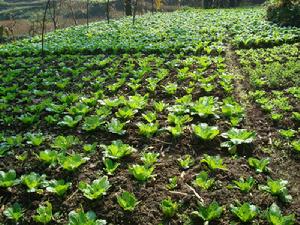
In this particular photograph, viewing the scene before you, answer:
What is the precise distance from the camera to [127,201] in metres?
3.49

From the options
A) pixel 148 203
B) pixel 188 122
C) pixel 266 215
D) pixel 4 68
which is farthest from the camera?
pixel 4 68

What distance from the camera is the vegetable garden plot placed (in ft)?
11.3

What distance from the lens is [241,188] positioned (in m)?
3.63

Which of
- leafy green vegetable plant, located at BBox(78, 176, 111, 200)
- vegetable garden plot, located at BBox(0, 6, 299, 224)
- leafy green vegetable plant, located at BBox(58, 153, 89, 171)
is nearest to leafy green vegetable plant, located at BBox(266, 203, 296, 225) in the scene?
vegetable garden plot, located at BBox(0, 6, 299, 224)

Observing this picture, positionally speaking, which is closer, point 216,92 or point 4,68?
point 216,92

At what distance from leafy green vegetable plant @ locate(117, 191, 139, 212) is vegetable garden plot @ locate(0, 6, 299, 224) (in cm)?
1

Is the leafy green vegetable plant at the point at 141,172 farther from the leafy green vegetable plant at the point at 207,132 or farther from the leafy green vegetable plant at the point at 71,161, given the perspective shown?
the leafy green vegetable plant at the point at 207,132

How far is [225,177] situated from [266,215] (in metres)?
0.72

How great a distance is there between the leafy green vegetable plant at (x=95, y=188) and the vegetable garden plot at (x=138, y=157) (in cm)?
1

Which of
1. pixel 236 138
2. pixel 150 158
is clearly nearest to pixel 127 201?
pixel 150 158

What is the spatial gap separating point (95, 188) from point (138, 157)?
0.85 meters

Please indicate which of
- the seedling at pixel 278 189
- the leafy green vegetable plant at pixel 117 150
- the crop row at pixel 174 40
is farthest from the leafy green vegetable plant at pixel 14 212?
the crop row at pixel 174 40

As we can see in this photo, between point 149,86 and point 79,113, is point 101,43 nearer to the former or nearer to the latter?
point 149,86

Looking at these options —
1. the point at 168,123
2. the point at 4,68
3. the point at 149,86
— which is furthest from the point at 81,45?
the point at 168,123
